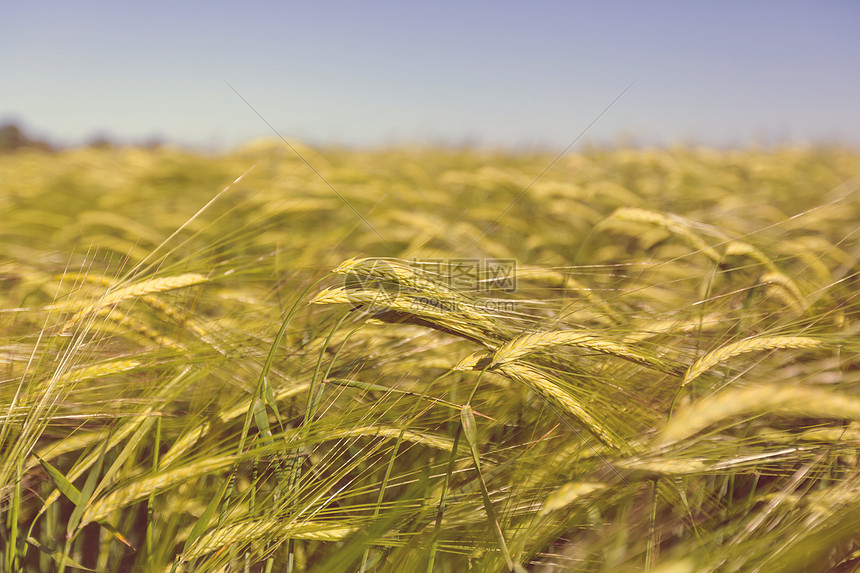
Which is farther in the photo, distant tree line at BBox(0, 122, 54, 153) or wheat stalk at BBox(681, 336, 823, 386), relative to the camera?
distant tree line at BBox(0, 122, 54, 153)

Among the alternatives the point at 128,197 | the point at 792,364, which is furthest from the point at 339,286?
the point at 128,197

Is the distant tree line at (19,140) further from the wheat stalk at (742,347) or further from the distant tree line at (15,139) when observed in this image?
the wheat stalk at (742,347)

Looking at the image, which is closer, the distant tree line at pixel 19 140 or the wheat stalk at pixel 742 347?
the wheat stalk at pixel 742 347

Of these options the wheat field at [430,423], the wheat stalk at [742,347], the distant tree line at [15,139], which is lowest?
the wheat field at [430,423]

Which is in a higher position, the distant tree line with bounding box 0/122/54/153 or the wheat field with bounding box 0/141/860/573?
the distant tree line with bounding box 0/122/54/153

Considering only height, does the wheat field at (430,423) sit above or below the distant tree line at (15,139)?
below

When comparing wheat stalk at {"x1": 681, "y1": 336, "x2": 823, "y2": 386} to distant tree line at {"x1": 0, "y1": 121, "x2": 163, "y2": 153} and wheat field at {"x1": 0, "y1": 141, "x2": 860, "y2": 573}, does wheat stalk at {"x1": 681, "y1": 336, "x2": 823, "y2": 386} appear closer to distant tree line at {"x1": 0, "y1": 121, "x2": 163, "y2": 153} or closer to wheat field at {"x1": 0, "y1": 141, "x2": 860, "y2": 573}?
wheat field at {"x1": 0, "y1": 141, "x2": 860, "y2": 573}

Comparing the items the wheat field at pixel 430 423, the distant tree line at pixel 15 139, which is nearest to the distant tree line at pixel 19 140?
the distant tree line at pixel 15 139

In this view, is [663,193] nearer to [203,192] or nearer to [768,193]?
[768,193]

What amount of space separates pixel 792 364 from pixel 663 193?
5.70 feet

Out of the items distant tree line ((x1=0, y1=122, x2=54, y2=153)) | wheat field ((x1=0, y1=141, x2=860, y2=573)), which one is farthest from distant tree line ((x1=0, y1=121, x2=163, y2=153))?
wheat field ((x1=0, y1=141, x2=860, y2=573))

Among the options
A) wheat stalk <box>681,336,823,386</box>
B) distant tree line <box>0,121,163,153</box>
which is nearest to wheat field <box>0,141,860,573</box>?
wheat stalk <box>681,336,823,386</box>

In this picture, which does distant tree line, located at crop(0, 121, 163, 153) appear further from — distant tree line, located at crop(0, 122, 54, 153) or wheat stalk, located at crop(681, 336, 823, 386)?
wheat stalk, located at crop(681, 336, 823, 386)

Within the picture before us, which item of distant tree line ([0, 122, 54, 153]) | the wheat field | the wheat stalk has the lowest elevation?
the wheat field
